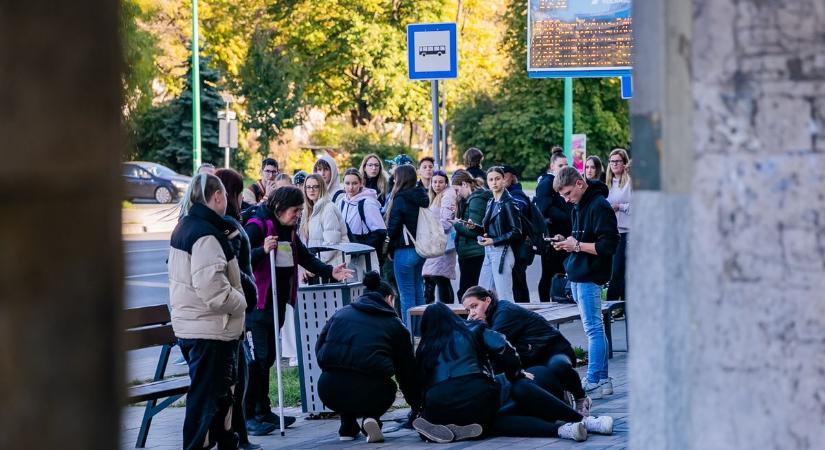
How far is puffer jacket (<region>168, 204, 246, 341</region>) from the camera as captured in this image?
7.56 m

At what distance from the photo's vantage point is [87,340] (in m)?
1.18

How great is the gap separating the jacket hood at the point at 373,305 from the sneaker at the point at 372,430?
0.77 meters

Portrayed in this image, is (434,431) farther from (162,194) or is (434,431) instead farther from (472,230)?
(162,194)

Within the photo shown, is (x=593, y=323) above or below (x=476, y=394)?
above

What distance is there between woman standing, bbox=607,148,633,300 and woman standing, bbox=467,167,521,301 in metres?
1.48

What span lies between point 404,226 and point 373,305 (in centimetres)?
418

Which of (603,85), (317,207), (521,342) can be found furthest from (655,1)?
(603,85)

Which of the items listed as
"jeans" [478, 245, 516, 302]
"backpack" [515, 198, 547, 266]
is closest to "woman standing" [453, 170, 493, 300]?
"jeans" [478, 245, 516, 302]

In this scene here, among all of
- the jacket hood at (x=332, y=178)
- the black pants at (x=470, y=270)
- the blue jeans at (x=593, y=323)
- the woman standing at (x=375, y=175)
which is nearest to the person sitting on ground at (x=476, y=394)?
the blue jeans at (x=593, y=323)

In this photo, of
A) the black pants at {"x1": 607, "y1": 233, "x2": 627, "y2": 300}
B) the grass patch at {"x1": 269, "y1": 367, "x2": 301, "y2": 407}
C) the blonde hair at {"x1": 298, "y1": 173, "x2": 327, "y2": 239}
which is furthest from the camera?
the black pants at {"x1": 607, "y1": 233, "x2": 627, "y2": 300}

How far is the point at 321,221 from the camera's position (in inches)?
480

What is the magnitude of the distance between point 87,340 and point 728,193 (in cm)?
156

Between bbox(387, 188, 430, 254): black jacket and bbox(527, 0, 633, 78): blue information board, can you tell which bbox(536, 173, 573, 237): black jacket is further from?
bbox(527, 0, 633, 78): blue information board

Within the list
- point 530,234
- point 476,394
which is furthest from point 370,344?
point 530,234
